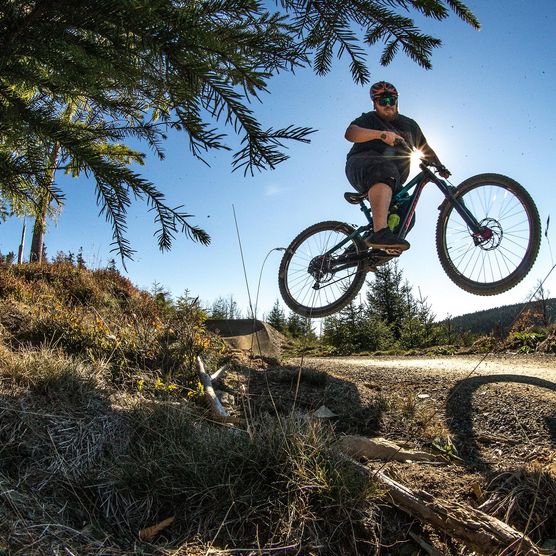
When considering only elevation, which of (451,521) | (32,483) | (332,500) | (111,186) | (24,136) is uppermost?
(24,136)

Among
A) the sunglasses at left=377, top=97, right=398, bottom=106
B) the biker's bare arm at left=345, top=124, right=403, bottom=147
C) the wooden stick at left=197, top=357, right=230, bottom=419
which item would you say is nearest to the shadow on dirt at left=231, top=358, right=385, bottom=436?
the wooden stick at left=197, top=357, right=230, bottom=419

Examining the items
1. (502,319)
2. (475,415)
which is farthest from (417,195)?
(475,415)

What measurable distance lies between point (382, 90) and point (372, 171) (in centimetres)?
85

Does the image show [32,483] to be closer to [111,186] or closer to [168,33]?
[111,186]

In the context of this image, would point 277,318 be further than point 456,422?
Yes

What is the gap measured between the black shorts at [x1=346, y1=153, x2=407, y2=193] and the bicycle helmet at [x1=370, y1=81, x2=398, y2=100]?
63 cm

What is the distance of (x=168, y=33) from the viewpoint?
4.23ft

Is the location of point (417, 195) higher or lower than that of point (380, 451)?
higher

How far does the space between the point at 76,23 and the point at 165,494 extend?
2034 millimetres

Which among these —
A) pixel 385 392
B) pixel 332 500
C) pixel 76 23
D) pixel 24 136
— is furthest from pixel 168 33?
pixel 385 392

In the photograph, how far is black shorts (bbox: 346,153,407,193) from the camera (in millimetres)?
4352

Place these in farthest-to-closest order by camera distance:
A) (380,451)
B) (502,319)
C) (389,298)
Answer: (389,298), (502,319), (380,451)

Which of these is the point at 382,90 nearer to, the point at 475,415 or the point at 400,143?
the point at 400,143

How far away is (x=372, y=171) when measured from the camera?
4391mm
